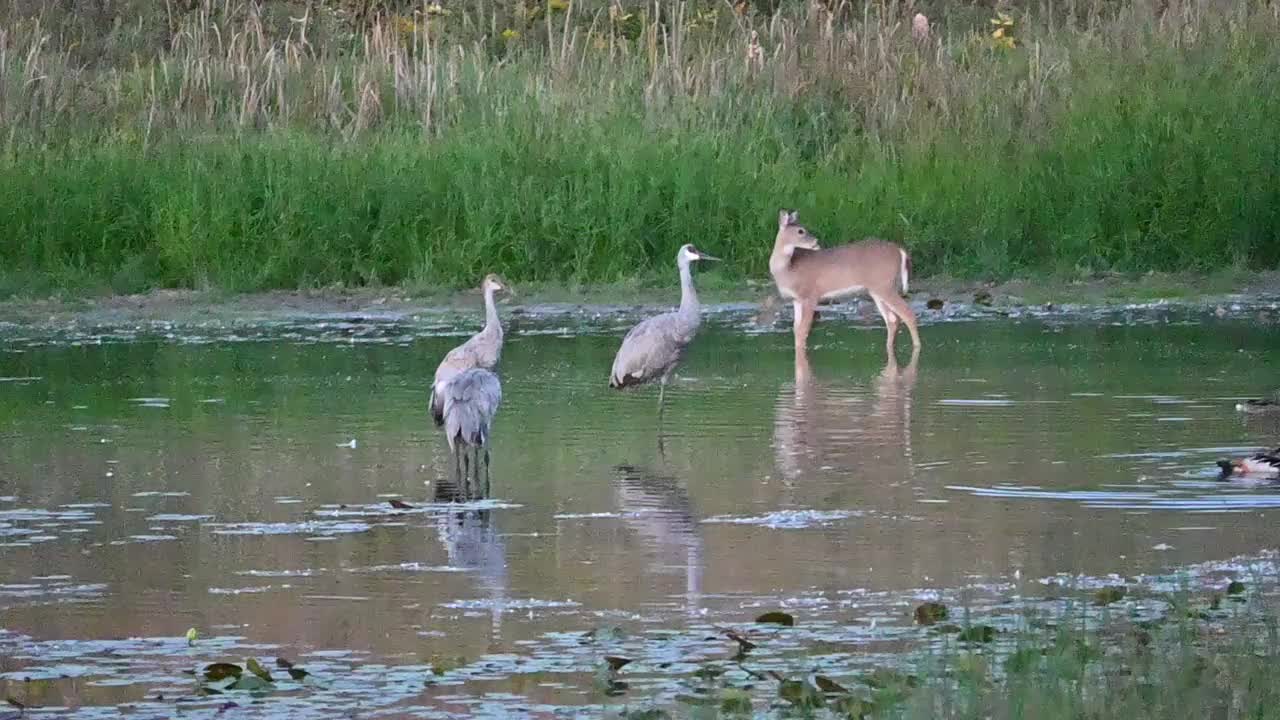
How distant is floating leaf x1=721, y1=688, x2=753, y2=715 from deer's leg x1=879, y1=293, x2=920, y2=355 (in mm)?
9293

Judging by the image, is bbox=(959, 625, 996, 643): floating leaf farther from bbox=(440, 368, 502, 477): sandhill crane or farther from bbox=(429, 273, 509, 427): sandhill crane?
bbox=(429, 273, 509, 427): sandhill crane

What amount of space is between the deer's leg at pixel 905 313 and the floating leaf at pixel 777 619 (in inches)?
322

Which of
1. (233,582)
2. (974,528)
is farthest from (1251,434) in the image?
(233,582)

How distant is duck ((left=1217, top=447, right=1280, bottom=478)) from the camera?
9.48 meters

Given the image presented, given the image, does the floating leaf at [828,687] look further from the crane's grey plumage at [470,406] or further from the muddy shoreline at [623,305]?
the muddy shoreline at [623,305]

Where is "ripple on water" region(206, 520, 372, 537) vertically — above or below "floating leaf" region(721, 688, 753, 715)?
below

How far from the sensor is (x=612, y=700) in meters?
6.16

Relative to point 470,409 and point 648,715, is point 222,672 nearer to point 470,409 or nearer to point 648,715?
point 648,715

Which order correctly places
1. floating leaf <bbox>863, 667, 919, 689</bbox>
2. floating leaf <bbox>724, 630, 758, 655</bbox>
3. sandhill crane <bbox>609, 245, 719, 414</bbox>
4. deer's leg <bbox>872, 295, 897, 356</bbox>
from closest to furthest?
floating leaf <bbox>863, 667, 919, 689</bbox>, floating leaf <bbox>724, 630, 758, 655</bbox>, sandhill crane <bbox>609, 245, 719, 414</bbox>, deer's leg <bbox>872, 295, 897, 356</bbox>

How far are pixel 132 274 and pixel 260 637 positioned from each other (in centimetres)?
1143

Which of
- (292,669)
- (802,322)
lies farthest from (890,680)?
(802,322)

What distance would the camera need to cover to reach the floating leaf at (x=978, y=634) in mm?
6570

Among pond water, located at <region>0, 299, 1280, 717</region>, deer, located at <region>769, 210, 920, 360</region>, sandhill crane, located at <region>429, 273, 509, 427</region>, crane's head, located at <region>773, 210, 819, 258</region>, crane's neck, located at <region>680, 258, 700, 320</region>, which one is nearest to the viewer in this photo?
pond water, located at <region>0, 299, 1280, 717</region>

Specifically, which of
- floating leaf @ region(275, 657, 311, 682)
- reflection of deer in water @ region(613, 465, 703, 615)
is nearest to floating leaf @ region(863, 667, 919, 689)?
reflection of deer in water @ region(613, 465, 703, 615)
